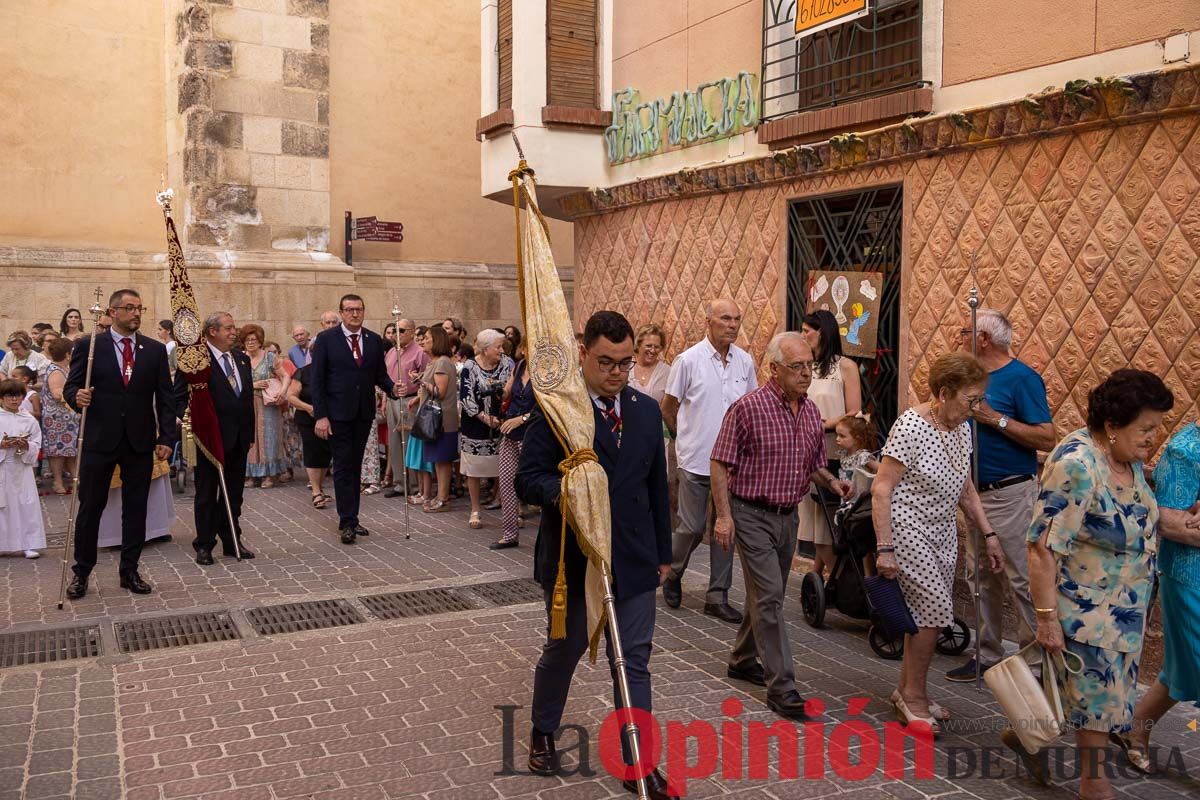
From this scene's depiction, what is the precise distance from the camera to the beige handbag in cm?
451

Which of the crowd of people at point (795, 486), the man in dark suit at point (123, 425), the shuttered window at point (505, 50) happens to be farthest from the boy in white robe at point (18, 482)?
the shuttered window at point (505, 50)

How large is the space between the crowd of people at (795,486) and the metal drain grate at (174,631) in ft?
2.87

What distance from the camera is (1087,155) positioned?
683cm

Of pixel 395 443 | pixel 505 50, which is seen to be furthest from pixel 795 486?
pixel 505 50

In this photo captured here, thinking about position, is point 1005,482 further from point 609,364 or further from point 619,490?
point 609,364

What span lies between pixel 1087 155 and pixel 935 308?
1479 mm

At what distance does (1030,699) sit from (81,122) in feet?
49.8

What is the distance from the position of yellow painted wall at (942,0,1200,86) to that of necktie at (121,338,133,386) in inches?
237

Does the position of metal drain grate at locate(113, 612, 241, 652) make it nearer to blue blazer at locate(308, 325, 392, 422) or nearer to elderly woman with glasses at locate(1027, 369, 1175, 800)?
blue blazer at locate(308, 325, 392, 422)

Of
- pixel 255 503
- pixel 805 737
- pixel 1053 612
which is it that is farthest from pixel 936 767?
pixel 255 503

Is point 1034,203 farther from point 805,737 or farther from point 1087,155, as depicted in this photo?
point 805,737

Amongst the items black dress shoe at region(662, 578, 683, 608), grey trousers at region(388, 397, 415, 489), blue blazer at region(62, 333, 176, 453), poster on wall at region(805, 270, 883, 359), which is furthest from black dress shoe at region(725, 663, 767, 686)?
grey trousers at region(388, 397, 415, 489)

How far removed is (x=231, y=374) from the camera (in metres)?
9.48

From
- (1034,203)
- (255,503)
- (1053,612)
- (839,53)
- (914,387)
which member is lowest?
(255,503)
